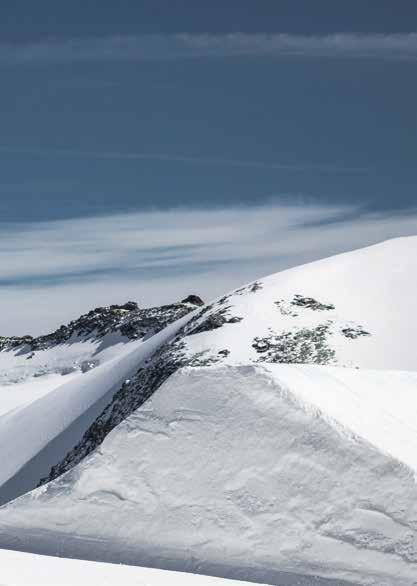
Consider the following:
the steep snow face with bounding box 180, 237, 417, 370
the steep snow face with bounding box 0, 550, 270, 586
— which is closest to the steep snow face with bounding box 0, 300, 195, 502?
the steep snow face with bounding box 180, 237, 417, 370

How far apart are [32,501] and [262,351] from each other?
15473 millimetres

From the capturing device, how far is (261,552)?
7352mm

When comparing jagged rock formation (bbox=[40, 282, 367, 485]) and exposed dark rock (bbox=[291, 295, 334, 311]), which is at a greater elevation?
exposed dark rock (bbox=[291, 295, 334, 311])

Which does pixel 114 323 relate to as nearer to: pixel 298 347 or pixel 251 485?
pixel 298 347

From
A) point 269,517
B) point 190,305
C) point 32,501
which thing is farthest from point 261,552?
point 190,305

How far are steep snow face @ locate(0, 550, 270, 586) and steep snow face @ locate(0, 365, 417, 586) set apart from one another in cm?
26

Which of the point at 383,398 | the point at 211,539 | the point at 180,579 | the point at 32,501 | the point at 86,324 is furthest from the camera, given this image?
the point at 86,324

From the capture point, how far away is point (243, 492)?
777cm

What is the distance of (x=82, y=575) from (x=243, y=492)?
188 cm

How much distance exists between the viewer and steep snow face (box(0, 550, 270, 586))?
681 cm

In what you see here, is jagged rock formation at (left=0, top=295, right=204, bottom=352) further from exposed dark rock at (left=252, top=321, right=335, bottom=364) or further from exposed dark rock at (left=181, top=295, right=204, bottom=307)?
exposed dark rock at (left=252, top=321, right=335, bottom=364)

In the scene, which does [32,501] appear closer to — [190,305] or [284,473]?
[284,473]

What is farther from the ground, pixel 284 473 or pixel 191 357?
pixel 191 357

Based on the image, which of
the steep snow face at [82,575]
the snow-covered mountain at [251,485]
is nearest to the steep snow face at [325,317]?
the snow-covered mountain at [251,485]
